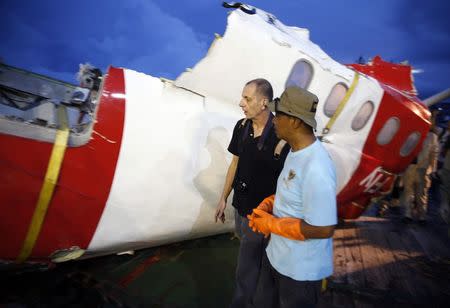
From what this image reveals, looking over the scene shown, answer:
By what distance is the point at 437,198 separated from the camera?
8227 millimetres

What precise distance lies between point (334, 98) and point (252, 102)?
6.46 feet

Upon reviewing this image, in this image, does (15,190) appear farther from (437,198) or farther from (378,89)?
(437,198)

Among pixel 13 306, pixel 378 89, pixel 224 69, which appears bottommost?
pixel 13 306

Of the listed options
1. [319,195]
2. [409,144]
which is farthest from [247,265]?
[409,144]

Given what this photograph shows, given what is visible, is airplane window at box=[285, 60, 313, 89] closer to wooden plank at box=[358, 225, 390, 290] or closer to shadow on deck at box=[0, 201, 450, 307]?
shadow on deck at box=[0, 201, 450, 307]

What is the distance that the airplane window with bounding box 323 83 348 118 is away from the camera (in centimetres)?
366

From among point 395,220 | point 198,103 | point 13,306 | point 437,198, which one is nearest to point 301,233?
point 198,103

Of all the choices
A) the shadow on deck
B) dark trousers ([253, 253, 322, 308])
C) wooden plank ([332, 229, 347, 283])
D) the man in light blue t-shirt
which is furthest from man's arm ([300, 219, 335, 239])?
wooden plank ([332, 229, 347, 283])

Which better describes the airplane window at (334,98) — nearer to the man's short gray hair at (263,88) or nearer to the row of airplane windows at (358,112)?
the row of airplane windows at (358,112)

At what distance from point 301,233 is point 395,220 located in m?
5.34

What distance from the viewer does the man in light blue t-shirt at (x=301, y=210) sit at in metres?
1.46

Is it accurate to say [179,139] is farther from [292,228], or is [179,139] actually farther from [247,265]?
[292,228]

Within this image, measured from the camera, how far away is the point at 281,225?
161 centimetres

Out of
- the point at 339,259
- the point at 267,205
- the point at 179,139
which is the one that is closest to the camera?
the point at 267,205
